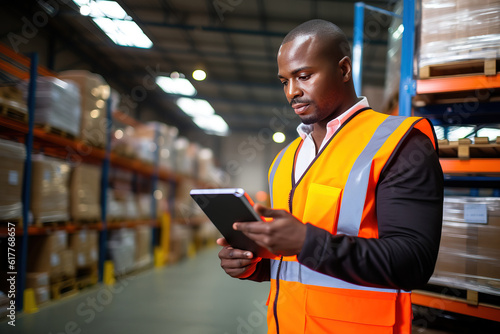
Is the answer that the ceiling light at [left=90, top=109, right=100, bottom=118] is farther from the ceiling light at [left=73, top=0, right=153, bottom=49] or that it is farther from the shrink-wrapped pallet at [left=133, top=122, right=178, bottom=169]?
the shrink-wrapped pallet at [left=133, top=122, right=178, bottom=169]

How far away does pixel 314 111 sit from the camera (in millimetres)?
1444

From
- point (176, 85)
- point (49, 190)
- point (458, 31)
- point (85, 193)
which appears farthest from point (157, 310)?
point (176, 85)

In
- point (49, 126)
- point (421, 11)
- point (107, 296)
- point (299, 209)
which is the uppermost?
point (421, 11)

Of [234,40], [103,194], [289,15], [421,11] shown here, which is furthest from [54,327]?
[234,40]

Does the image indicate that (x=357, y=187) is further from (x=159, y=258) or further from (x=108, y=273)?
(x=159, y=258)

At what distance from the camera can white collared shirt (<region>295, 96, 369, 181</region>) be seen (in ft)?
4.81

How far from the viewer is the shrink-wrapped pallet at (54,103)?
521cm

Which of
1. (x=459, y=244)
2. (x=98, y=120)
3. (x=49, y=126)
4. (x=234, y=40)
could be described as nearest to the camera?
(x=459, y=244)

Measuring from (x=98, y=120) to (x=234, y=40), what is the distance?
459 centimetres

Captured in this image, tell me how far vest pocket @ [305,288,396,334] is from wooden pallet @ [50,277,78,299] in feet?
17.1

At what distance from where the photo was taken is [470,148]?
2660 mm

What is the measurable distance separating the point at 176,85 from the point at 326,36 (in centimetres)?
1189

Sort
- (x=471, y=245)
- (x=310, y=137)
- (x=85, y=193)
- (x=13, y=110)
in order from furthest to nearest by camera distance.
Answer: (x=85, y=193) < (x=13, y=110) < (x=471, y=245) < (x=310, y=137)

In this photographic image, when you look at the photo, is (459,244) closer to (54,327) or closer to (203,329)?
(203,329)
